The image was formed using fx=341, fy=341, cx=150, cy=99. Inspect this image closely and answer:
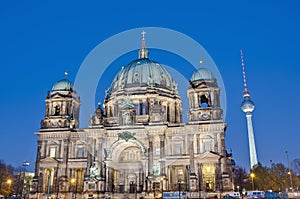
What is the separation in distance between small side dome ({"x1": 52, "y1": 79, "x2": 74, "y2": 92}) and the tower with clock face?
72.8ft

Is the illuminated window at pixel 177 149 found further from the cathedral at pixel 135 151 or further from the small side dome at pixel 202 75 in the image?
the small side dome at pixel 202 75

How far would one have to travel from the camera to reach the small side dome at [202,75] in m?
59.5

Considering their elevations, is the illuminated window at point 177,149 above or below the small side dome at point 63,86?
below

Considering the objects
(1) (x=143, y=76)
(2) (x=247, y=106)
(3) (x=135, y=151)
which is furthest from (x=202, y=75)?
(2) (x=247, y=106)

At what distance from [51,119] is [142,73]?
19.5 metres

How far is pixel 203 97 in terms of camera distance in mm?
58969

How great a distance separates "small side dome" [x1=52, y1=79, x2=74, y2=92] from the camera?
63159mm

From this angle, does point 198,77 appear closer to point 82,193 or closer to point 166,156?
point 166,156

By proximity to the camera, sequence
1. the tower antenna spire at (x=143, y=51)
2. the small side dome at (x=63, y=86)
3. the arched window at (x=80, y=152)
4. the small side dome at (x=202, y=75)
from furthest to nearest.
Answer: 1. the tower antenna spire at (x=143, y=51)
2. the small side dome at (x=63, y=86)
3. the small side dome at (x=202, y=75)
4. the arched window at (x=80, y=152)

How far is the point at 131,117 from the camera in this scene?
190 feet

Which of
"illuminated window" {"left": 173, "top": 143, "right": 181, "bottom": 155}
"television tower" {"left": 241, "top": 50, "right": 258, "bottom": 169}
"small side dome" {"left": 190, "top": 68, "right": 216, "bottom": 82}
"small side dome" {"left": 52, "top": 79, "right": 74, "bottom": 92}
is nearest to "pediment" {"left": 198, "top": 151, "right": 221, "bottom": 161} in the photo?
"illuminated window" {"left": 173, "top": 143, "right": 181, "bottom": 155}

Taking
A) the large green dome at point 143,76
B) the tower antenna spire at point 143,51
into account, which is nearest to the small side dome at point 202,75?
the large green dome at point 143,76

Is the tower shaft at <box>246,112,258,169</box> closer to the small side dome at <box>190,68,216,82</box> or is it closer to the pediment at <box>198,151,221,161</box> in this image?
the small side dome at <box>190,68,216,82</box>

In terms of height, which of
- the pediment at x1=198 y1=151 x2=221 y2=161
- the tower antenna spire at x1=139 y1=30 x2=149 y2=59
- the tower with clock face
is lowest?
the pediment at x1=198 y1=151 x2=221 y2=161
